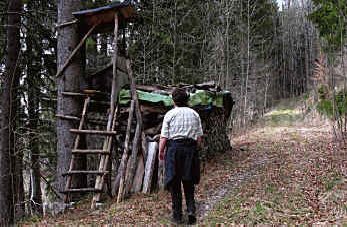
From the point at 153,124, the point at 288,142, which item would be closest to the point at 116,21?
the point at 153,124

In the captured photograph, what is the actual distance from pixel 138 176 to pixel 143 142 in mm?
765

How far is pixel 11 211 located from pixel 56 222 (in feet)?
9.07

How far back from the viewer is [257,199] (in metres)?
4.74

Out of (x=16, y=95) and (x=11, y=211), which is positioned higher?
(x=16, y=95)

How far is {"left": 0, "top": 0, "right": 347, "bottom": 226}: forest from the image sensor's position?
6430mm

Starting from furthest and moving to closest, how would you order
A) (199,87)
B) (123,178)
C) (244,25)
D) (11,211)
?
1. (244,25)
2. (199,87)
3. (11,211)
4. (123,178)

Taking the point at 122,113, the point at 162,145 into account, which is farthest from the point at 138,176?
the point at 162,145

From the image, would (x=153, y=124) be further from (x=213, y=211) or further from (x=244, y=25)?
(x=244, y=25)

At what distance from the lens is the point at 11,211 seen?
6746mm

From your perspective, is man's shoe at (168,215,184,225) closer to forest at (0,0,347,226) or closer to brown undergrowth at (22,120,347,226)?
brown undergrowth at (22,120,347,226)

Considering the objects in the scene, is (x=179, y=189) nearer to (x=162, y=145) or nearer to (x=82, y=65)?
(x=162, y=145)

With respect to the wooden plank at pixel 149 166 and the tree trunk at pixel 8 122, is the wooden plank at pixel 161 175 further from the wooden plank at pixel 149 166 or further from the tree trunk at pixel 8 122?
the tree trunk at pixel 8 122

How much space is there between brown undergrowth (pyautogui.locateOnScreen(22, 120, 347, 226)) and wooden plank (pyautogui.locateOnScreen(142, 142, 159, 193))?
25 cm

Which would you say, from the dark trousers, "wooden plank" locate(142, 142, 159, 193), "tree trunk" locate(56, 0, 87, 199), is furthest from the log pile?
the dark trousers
